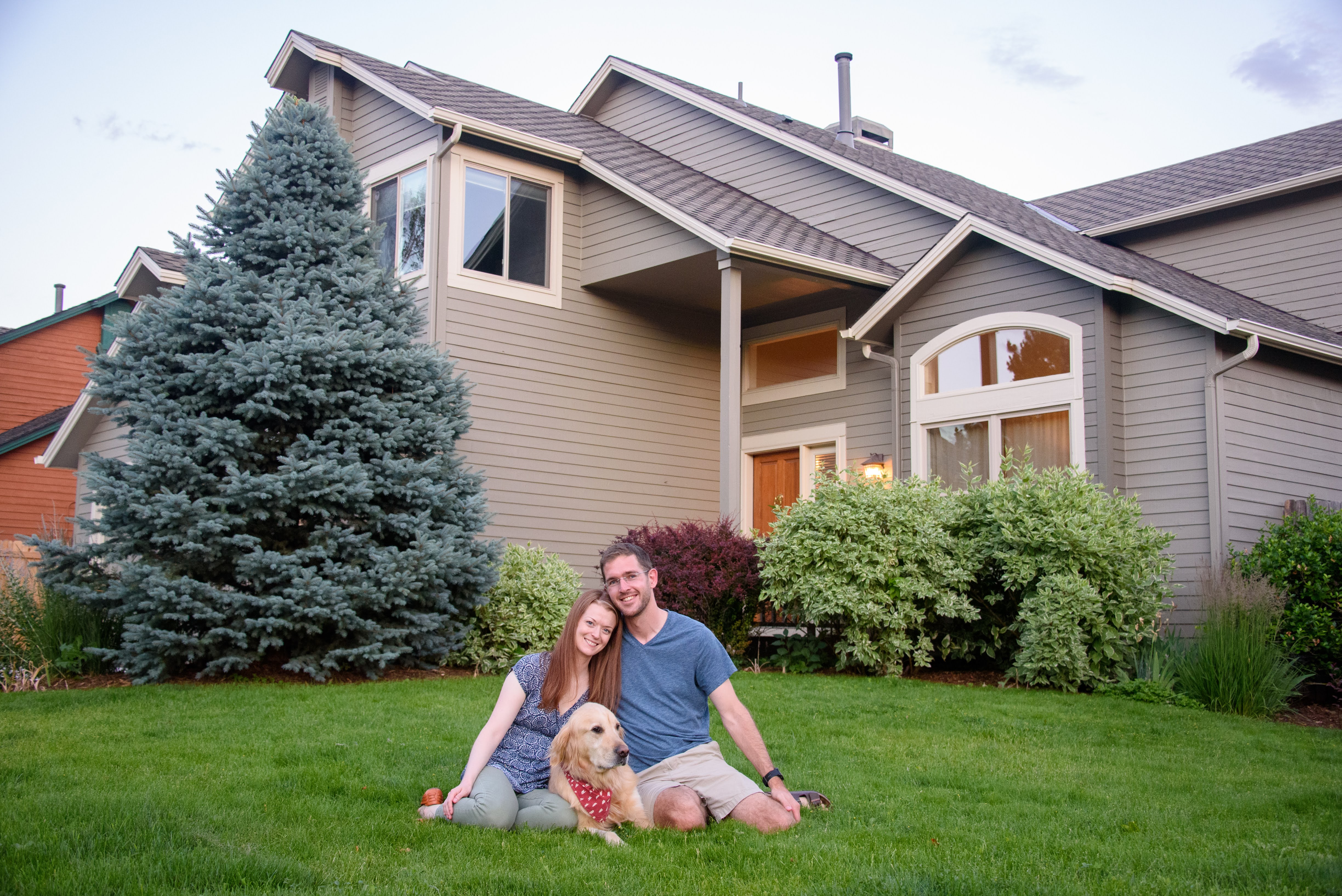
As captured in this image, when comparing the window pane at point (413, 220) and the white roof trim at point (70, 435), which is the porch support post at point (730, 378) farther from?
the white roof trim at point (70, 435)

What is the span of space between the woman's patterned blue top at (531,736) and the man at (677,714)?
0.99 ft

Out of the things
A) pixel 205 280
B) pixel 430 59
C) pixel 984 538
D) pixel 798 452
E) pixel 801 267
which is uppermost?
pixel 430 59

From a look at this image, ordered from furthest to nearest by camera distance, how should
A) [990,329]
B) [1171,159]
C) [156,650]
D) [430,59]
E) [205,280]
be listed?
[430,59] < [1171,159] < [990,329] < [205,280] < [156,650]

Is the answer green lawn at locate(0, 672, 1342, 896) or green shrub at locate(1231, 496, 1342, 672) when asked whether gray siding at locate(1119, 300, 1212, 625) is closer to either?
green shrub at locate(1231, 496, 1342, 672)

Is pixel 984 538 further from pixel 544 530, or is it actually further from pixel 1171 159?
pixel 1171 159

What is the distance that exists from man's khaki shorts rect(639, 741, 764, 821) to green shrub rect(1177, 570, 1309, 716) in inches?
206

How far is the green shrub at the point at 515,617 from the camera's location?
9.58 meters

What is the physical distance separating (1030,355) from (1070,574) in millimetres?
3069

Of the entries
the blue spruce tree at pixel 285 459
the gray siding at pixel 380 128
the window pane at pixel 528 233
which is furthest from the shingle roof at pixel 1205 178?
the blue spruce tree at pixel 285 459

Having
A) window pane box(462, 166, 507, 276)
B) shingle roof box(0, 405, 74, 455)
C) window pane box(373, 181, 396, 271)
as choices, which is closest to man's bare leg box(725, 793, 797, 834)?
window pane box(462, 166, 507, 276)

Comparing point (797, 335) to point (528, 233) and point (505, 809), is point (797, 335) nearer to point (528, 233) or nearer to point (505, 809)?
point (528, 233)

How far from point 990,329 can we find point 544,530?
5.34 meters

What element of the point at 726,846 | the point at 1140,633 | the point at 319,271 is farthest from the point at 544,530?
the point at 726,846

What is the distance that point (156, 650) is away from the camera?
8.16 meters
